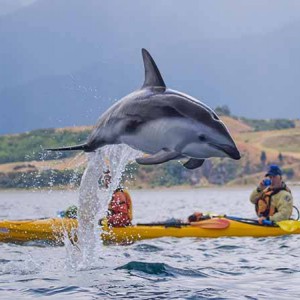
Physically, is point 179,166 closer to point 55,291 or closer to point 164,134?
point 55,291

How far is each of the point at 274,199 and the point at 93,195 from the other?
7348 mm

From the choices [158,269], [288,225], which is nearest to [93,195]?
[158,269]

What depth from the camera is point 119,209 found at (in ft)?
64.0

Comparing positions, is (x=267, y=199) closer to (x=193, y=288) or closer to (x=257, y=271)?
(x=257, y=271)

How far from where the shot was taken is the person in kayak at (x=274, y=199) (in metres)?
20.2

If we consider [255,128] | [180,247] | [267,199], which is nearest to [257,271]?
[180,247]

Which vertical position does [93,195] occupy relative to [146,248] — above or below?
above

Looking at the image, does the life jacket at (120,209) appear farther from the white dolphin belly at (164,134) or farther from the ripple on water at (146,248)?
the white dolphin belly at (164,134)

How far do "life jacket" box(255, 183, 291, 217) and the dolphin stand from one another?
1108 centimetres

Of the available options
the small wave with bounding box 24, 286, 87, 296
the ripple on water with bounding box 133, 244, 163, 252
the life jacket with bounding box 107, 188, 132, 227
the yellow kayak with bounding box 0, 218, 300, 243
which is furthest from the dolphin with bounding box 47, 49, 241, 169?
the yellow kayak with bounding box 0, 218, 300, 243

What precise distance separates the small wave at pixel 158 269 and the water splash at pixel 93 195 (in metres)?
0.91

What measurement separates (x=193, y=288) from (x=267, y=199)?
939 centimetres

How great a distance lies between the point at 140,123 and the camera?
9352 millimetres

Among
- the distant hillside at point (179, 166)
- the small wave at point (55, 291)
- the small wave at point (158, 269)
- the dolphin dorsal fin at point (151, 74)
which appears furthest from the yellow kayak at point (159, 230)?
the distant hillside at point (179, 166)
